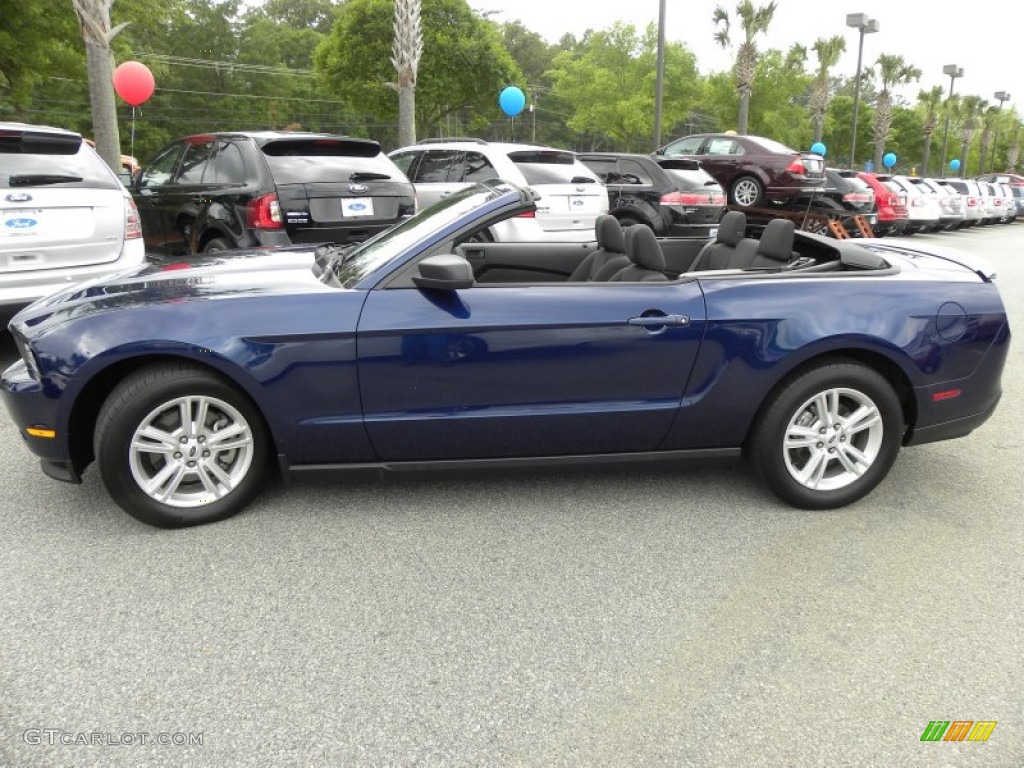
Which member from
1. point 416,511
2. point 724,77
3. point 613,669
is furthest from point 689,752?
point 724,77

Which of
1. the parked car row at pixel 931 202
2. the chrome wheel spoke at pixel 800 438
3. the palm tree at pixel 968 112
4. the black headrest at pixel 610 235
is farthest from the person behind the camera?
the palm tree at pixel 968 112

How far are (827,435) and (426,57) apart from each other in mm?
29418

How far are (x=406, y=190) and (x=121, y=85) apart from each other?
517 inches

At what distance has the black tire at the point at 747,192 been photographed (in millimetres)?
15523

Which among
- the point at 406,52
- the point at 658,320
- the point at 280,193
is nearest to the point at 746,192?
the point at 406,52

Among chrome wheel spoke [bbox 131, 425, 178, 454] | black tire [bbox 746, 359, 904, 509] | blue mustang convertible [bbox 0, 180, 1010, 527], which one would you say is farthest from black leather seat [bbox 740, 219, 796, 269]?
chrome wheel spoke [bbox 131, 425, 178, 454]

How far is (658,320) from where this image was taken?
338cm

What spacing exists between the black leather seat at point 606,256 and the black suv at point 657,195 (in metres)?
6.81

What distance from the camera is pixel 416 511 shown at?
3580mm

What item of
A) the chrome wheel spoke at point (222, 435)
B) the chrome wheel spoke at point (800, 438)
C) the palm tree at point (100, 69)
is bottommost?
the chrome wheel spoke at point (800, 438)

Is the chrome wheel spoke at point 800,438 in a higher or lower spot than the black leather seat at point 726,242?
lower

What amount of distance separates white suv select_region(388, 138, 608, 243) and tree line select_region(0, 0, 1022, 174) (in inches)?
235

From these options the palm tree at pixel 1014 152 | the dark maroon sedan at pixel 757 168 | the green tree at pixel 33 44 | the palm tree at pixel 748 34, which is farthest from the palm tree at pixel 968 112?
the green tree at pixel 33 44

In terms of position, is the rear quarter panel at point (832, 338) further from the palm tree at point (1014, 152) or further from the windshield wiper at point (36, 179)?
the palm tree at point (1014, 152)
